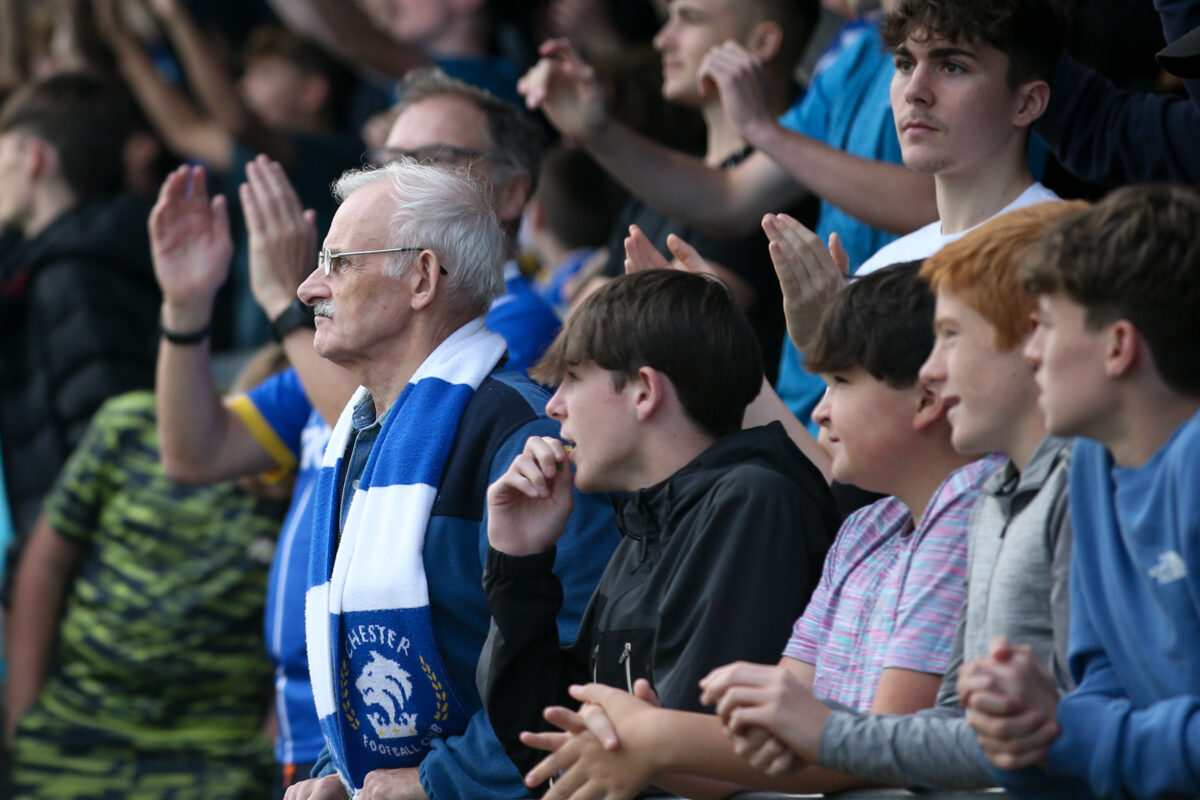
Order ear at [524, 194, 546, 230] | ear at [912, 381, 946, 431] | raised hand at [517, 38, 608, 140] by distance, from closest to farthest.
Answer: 1. ear at [912, 381, 946, 431]
2. raised hand at [517, 38, 608, 140]
3. ear at [524, 194, 546, 230]

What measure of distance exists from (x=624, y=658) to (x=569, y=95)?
1.93 m

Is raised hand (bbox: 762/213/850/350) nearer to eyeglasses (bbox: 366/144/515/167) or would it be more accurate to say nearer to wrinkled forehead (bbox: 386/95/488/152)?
eyeglasses (bbox: 366/144/515/167)

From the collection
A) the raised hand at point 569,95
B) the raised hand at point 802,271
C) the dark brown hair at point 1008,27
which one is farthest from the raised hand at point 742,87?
the raised hand at point 802,271

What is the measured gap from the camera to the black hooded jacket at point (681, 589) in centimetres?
265

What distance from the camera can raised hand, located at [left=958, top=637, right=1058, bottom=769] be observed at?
6.51 feet

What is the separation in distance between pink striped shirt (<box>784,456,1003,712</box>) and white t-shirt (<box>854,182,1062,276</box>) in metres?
0.76

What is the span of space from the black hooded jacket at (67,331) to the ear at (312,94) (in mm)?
1242

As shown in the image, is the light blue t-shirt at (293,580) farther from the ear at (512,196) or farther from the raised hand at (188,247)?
the ear at (512,196)

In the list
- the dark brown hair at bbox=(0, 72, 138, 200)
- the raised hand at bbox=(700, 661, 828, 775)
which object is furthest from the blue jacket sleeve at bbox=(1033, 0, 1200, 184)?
the dark brown hair at bbox=(0, 72, 138, 200)

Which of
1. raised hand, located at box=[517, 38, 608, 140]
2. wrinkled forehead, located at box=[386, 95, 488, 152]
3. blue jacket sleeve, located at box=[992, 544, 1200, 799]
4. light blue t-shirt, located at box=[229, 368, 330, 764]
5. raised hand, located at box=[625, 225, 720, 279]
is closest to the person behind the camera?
blue jacket sleeve, located at box=[992, 544, 1200, 799]

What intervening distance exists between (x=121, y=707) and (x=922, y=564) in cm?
358

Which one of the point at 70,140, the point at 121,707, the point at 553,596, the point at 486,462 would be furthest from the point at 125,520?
the point at 553,596

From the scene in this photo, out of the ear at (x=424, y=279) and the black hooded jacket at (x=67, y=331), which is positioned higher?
the ear at (x=424, y=279)

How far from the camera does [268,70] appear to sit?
7547 mm
